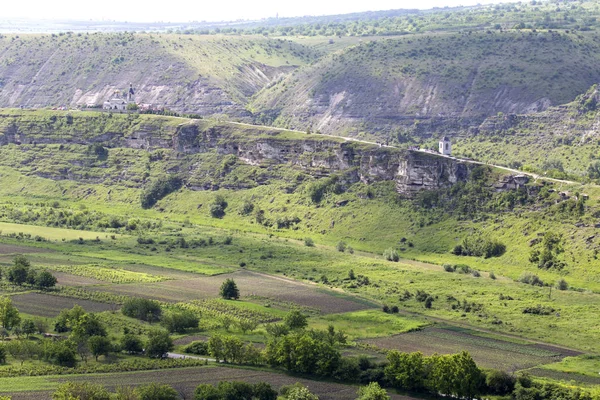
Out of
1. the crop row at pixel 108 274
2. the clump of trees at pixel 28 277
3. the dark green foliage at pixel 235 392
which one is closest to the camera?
the dark green foliage at pixel 235 392

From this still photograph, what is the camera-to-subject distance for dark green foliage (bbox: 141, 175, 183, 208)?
195750mm

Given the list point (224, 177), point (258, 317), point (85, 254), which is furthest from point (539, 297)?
point (224, 177)

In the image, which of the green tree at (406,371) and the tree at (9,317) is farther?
the tree at (9,317)

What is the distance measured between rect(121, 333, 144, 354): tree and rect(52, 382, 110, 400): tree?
15212 millimetres

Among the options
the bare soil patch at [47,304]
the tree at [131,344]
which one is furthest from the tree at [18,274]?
the tree at [131,344]

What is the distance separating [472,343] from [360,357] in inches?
592

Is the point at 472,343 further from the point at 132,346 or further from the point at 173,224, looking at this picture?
the point at 173,224

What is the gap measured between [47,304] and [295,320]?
1127 inches

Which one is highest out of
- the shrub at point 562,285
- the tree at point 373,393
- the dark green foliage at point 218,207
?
the dark green foliage at point 218,207

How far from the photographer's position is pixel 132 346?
10525 centimetres

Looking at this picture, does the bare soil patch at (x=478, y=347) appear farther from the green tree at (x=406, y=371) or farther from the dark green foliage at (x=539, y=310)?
the dark green foliage at (x=539, y=310)

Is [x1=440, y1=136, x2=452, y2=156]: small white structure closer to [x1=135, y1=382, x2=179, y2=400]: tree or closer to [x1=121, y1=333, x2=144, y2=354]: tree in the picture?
[x1=121, y1=333, x2=144, y2=354]: tree

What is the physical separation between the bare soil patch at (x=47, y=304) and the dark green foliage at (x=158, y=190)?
68.6 meters

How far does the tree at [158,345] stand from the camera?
104 m
